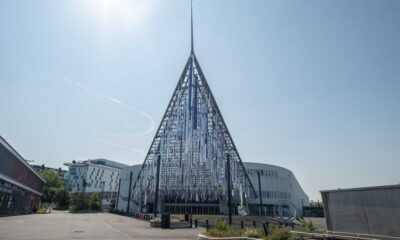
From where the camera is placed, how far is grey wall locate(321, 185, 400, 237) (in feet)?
35.1

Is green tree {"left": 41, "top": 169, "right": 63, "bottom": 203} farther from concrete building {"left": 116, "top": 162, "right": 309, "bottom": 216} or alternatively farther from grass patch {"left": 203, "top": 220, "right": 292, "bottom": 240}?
grass patch {"left": 203, "top": 220, "right": 292, "bottom": 240}

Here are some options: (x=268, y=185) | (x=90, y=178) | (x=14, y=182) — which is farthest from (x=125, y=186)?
(x=90, y=178)

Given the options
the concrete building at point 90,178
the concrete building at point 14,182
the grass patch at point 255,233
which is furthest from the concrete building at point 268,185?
the concrete building at point 90,178

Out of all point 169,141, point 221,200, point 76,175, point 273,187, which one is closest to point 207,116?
point 169,141

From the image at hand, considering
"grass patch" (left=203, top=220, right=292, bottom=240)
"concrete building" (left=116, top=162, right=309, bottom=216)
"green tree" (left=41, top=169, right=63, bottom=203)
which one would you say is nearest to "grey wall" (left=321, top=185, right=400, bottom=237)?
"grass patch" (left=203, top=220, right=292, bottom=240)

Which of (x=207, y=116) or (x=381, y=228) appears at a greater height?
(x=207, y=116)

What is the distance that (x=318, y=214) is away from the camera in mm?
80000

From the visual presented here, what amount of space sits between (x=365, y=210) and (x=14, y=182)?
4239 cm

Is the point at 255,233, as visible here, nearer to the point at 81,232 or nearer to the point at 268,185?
the point at 81,232

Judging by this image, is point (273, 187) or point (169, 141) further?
point (273, 187)

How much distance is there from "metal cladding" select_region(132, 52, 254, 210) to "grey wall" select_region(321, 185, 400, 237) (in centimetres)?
2755

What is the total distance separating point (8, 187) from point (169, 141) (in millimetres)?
25100

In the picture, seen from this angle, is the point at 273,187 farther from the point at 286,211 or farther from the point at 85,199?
the point at 85,199

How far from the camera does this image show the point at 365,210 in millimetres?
11773
